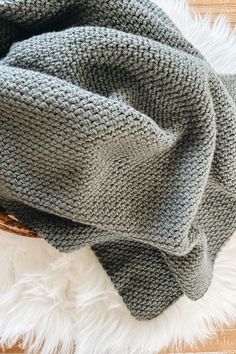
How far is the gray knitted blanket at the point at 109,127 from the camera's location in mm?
621

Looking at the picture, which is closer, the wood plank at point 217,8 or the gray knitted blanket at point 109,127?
the gray knitted blanket at point 109,127

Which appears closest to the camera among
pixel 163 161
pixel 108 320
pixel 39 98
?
pixel 39 98

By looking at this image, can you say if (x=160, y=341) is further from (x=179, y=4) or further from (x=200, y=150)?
(x=179, y=4)

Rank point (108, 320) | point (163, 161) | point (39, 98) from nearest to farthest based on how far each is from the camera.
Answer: point (39, 98) < point (163, 161) < point (108, 320)

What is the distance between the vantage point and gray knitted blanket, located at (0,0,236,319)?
2.04 ft

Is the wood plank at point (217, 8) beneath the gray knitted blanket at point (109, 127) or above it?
above

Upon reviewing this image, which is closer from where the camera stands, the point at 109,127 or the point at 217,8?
the point at 109,127

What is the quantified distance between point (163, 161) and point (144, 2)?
0.23 m

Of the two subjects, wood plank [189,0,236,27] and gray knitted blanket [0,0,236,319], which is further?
wood plank [189,0,236,27]

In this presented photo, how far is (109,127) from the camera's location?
62cm

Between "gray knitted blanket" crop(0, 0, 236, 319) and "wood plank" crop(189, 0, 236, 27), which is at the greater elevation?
"wood plank" crop(189, 0, 236, 27)

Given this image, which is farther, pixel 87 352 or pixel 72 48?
pixel 87 352

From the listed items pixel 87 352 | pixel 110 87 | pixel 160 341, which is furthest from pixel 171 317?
pixel 110 87

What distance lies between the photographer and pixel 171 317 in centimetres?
84
